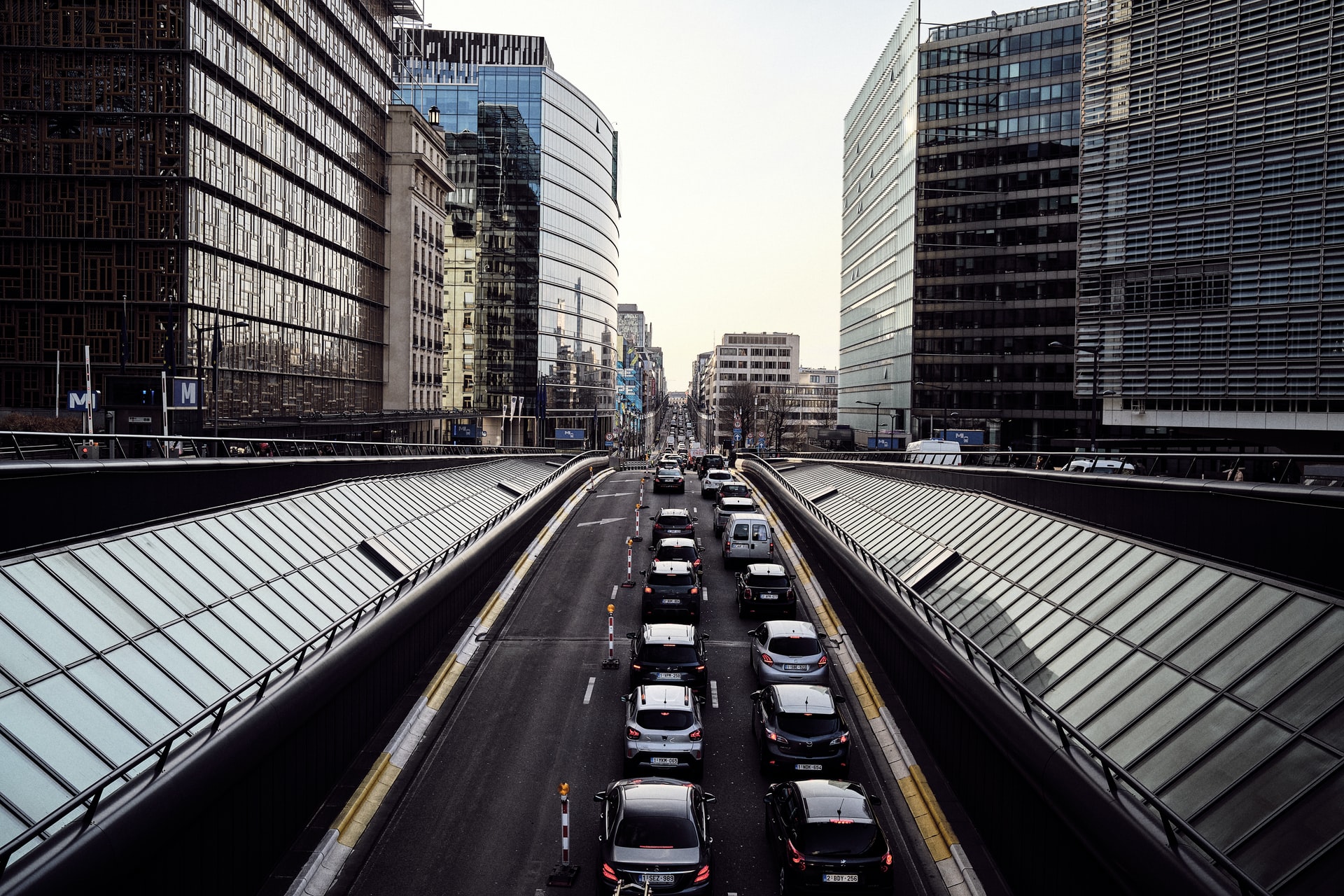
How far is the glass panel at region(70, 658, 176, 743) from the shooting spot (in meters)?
9.74

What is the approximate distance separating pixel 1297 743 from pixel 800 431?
546 ft

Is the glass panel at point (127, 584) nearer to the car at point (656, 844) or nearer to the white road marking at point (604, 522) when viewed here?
the car at point (656, 844)

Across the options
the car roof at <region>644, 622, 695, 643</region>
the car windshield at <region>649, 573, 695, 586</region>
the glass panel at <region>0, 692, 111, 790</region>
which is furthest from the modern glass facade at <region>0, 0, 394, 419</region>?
the glass panel at <region>0, 692, 111, 790</region>

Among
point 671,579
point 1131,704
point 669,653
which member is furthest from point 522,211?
point 1131,704

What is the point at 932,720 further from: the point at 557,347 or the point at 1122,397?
the point at 557,347

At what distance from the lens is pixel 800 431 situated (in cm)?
17350

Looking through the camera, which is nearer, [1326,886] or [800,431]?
[1326,886]

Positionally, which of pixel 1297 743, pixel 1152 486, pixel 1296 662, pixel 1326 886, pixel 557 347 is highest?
pixel 557 347

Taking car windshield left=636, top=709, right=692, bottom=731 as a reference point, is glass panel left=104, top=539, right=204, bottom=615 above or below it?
above

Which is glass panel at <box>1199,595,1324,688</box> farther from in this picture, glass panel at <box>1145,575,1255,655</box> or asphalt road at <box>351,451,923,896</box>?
asphalt road at <box>351,451,923,896</box>

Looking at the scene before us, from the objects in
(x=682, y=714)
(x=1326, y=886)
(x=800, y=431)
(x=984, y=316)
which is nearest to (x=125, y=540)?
(x=682, y=714)

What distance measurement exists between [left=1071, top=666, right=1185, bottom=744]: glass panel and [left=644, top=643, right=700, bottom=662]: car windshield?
8875 mm

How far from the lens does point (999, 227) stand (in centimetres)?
8856

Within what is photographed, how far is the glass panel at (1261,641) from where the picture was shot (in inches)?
376
